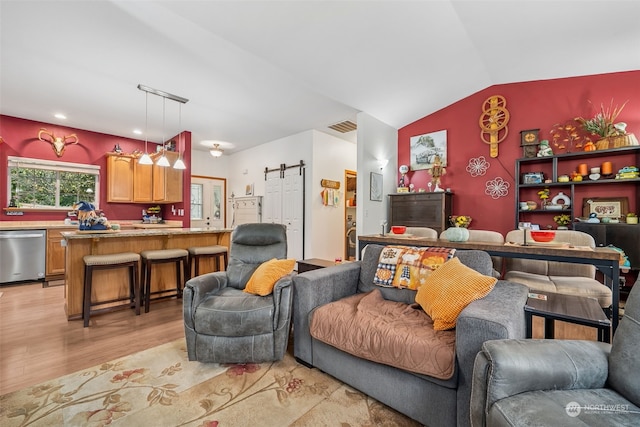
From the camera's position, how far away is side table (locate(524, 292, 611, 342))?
1391 millimetres

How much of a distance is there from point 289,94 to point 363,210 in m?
2.06

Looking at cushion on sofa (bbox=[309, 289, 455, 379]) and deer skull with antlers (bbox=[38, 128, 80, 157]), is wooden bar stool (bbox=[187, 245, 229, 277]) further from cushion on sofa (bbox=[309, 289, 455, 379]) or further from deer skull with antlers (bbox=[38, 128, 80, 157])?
deer skull with antlers (bbox=[38, 128, 80, 157])

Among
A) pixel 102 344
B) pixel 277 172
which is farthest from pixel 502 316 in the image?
pixel 277 172

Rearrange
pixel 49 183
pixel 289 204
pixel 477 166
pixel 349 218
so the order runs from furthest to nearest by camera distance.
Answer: pixel 349 218 < pixel 289 204 < pixel 49 183 < pixel 477 166

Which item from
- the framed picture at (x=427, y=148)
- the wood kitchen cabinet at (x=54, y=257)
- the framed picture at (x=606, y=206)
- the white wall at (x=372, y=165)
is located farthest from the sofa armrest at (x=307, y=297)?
the wood kitchen cabinet at (x=54, y=257)

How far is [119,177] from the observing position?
5.48 metres

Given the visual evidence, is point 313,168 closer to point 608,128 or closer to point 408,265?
point 408,265

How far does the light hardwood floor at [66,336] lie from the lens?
2.00 metres

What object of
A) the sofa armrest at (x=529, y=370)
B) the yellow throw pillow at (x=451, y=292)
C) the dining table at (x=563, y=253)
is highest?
the dining table at (x=563, y=253)

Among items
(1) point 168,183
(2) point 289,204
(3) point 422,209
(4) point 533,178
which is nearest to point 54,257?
(1) point 168,183

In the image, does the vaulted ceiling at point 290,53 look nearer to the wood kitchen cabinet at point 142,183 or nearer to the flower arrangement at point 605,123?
the flower arrangement at point 605,123

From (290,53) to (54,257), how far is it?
4.75 metres

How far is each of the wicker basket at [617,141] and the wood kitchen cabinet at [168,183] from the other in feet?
21.6

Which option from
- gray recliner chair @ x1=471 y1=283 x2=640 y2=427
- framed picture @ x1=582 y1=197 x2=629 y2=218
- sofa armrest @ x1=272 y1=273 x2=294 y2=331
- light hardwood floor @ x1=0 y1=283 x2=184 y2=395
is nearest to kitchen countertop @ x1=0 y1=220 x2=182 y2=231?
light hardwood floor @ x1=0 y1=283 x2=184 y2=395
